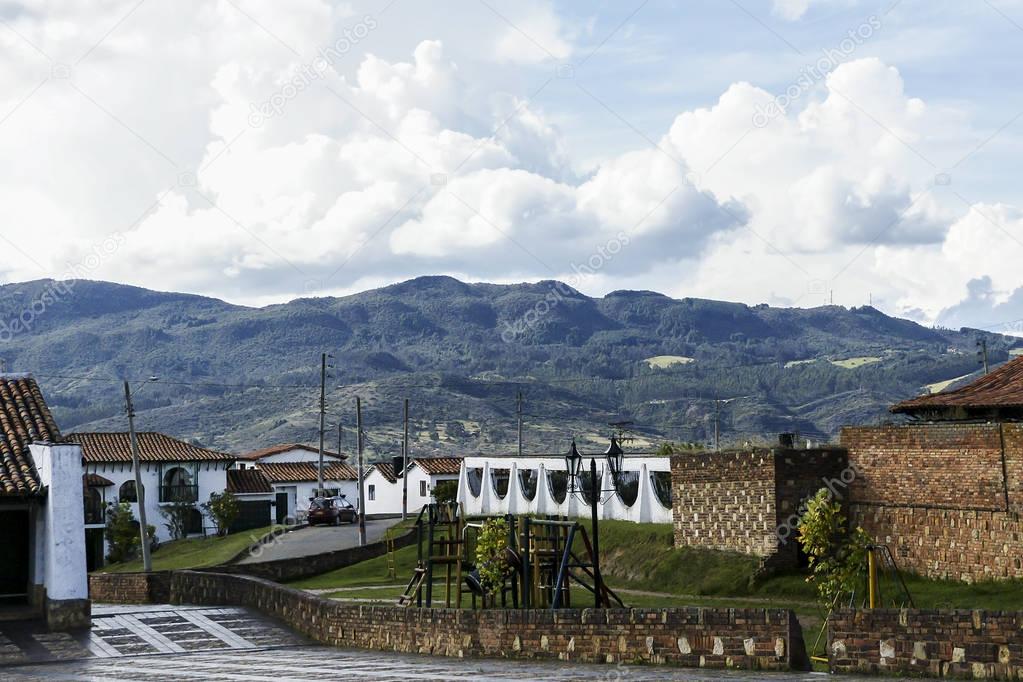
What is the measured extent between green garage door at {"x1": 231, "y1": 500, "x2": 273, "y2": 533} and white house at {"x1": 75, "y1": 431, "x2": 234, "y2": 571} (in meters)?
3.33

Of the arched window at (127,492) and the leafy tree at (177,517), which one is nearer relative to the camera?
the leafy tree at (177,517)

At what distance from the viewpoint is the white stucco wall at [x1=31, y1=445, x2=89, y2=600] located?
2673 centimetres

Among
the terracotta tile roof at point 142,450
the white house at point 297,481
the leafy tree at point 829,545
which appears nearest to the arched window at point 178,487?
the terracotta tile roof at point 142,450

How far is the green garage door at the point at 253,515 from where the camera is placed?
8562 centimetres

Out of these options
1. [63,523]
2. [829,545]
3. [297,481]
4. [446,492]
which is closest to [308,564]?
[63,523]

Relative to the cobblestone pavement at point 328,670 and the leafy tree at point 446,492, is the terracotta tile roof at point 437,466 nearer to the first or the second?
the leafy tree at point 446,492

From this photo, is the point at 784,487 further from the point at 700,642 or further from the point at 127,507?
the point at 127,507

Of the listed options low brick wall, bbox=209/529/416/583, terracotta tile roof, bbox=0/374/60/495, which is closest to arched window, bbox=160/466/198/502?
low brick wall, bbox=209/529/416/583

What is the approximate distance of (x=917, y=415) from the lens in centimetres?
3491

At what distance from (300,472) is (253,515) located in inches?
254

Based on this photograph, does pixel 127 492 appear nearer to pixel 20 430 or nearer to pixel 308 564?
pixel 308 564

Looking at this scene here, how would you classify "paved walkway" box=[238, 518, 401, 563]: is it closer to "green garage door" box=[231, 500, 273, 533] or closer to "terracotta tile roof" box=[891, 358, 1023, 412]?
"green garage door" box=[231, 500, 273, 533]

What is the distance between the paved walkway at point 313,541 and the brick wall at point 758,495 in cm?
1807

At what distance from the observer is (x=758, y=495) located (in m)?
33.8
